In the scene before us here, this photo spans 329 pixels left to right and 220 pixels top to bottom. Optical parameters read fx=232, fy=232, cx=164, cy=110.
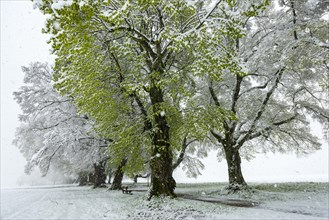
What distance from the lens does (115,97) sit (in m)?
11.9

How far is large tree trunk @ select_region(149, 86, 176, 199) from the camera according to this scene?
11.0 meters

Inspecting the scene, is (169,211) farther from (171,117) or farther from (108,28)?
(108,28)

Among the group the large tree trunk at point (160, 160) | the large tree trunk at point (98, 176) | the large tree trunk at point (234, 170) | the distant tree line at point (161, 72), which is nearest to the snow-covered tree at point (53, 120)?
the distant tree line at point (161, 72)

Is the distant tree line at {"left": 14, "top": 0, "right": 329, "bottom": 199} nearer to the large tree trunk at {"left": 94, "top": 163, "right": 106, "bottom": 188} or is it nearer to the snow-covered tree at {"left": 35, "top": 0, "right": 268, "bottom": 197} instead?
the snow-covered tree at {"left": 35, "top": 0, "right": 268, "bottom": 197}

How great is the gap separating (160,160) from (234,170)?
22.2ft

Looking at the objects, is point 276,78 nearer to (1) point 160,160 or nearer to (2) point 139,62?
(2) point 139,62

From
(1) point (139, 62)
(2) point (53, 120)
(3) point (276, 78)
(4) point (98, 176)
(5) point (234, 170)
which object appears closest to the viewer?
(1) point (139, 62)

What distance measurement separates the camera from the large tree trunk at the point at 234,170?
1531cm

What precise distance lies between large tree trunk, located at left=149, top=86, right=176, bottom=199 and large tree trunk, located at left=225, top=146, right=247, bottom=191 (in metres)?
5.77

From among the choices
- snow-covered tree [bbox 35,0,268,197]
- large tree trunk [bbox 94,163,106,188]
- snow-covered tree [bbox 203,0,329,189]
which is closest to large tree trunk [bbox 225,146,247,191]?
snow-covered tree [bbox 203,0,329,189]

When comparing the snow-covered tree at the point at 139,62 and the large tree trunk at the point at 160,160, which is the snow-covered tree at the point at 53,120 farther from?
the large tree trunk at the point at 160,160

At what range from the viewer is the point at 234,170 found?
15625 mm

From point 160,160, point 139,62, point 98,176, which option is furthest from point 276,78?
point 98,176

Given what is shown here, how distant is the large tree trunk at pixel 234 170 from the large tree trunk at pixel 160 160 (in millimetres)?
5775
